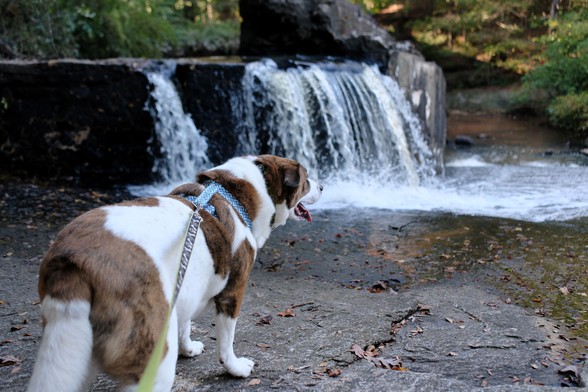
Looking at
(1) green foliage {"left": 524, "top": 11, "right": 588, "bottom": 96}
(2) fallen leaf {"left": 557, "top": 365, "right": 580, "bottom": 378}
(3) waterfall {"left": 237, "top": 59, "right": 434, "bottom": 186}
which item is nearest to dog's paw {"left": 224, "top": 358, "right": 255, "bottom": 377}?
(2) fallen leaf {"left": 557, "top": 365, "right": 580, "bottom": 378}

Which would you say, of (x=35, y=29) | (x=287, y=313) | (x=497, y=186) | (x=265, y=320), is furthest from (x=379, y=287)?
(x=35, y=29)

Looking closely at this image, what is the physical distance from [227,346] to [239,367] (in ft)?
0.51

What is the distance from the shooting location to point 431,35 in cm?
Answer: 2517

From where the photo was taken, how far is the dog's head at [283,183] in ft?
11.4

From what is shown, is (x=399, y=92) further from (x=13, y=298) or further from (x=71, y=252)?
(x=71, y=252)

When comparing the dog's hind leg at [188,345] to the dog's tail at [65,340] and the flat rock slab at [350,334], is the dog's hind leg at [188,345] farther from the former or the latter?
the dog's tail at [65,340]

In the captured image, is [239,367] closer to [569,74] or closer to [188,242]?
[188,242]

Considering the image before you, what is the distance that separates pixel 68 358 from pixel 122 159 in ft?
25.2

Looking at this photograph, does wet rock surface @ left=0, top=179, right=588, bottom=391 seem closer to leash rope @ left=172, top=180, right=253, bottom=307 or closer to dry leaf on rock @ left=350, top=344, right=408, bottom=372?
dry leaf on rock @ left=350, top=344, right=408, bottom=372

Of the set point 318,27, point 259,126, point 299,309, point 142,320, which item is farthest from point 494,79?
point 142,320

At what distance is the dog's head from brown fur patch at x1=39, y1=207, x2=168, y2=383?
1.29 m

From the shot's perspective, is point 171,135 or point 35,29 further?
point 35,29

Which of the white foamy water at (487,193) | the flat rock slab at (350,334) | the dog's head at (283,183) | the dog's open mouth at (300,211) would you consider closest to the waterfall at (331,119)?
the white foamy water at (487,193)

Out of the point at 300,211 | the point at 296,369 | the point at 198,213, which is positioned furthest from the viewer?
the point at 300,211
